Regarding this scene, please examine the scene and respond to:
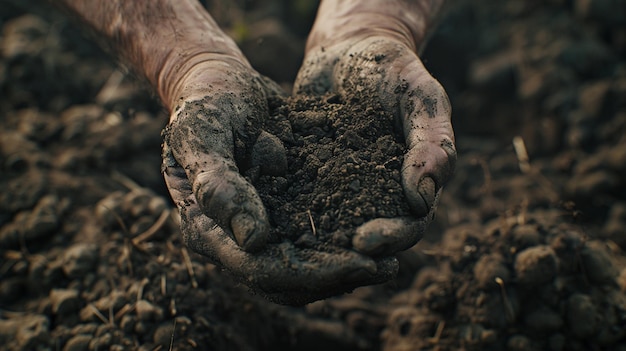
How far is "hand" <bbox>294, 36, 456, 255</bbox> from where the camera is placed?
1506 millimetres

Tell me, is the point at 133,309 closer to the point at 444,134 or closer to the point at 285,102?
the point at 285,102

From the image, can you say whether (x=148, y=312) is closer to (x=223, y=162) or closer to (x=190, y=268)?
(x=190, y=268)

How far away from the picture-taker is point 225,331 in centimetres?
207

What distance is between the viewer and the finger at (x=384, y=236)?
1.45 m

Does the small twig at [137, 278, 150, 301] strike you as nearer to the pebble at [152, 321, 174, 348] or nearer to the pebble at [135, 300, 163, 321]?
the pebble at [135, 300, 163, 321]

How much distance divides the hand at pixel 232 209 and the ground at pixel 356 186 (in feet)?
1.97

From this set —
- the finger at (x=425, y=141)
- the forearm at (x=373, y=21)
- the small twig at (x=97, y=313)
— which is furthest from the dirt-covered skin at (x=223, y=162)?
the small twig at (x=97, y=313)

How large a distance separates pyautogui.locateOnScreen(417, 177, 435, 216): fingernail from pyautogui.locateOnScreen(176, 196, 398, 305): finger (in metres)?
0.18

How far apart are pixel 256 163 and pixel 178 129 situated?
0.26 meters

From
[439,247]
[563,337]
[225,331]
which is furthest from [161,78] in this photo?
[563,337]

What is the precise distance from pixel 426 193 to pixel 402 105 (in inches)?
14.5

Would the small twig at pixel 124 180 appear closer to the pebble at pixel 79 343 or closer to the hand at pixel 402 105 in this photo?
the pebble at pixel 79 343

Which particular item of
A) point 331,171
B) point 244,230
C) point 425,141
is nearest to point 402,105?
point 425,141

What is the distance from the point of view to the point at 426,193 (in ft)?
5.09
